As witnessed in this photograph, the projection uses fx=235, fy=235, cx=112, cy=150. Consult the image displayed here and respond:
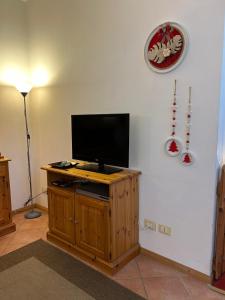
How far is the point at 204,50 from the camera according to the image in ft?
6.35

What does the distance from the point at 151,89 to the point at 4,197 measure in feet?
7.27

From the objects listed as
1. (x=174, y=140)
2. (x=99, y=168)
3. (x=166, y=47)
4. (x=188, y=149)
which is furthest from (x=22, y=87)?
(x=188, y=149)

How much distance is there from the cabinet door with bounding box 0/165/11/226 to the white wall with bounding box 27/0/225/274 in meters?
0.85

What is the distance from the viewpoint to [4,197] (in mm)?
2971

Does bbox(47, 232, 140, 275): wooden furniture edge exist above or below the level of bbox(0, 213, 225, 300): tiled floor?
above

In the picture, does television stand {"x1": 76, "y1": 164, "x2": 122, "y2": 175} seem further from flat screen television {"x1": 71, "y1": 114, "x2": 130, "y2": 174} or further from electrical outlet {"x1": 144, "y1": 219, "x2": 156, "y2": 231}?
electrical outlet {"x1": 144, "y1": 219, "x2": 156, "y2": 231}

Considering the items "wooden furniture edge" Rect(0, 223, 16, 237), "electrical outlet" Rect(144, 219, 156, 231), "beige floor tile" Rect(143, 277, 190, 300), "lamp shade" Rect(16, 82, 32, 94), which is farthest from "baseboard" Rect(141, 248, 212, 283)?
"lamp shade" Rect(16, 82, 32, 94)

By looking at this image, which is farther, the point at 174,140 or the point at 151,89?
the point at 151,89

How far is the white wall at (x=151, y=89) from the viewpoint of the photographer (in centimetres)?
197

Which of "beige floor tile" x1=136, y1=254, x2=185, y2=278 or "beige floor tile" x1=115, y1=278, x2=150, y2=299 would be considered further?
"beige floor tile" x1=136, y1=254, x2=185, y2=278

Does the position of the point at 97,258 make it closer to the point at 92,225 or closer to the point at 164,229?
the point at 92,225

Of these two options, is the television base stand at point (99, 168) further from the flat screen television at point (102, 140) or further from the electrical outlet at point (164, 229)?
the electrical outlet at point (164, 229)

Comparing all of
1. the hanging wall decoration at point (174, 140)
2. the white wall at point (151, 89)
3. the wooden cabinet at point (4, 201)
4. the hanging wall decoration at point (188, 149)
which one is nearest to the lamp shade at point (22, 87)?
the white wall at point (151, 89)

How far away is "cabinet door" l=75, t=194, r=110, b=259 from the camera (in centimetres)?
222
